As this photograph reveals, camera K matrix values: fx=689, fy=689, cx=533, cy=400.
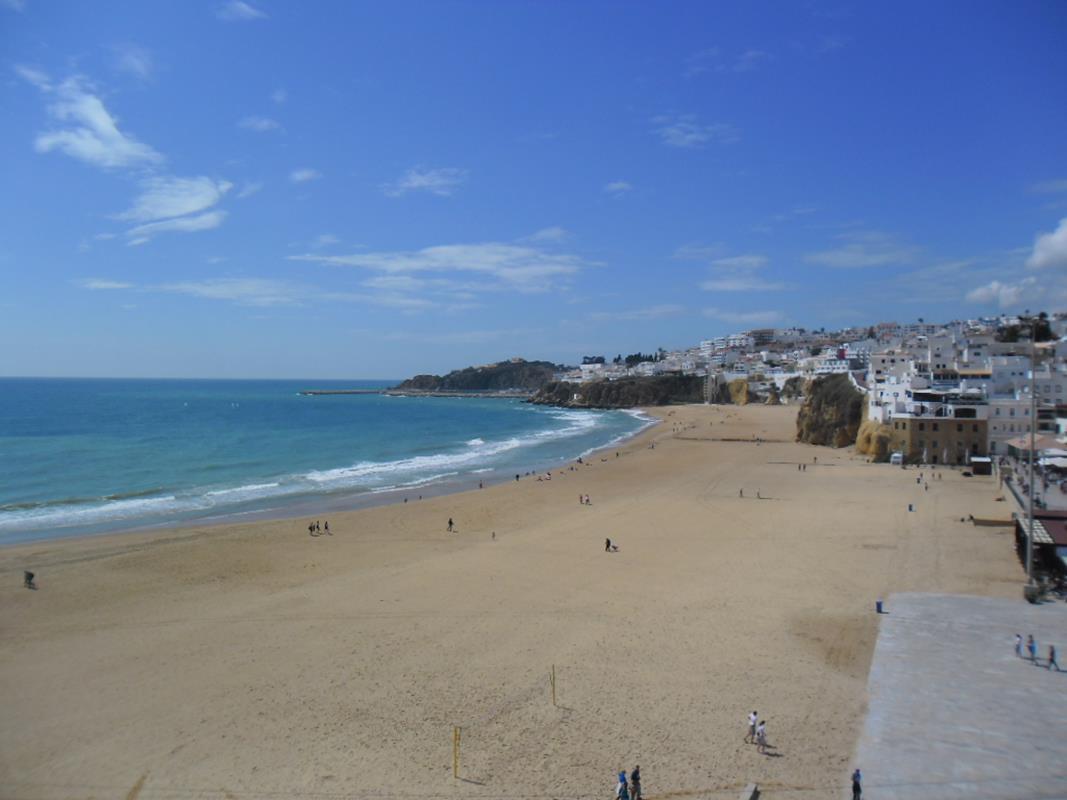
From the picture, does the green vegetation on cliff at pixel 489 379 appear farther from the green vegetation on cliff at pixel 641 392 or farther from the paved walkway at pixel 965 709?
the paved walkway at pixel 965 709

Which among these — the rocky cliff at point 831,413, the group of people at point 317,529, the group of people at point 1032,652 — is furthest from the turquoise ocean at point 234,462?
the group of people at point 1032,652

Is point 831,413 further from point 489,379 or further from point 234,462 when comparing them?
point 489,379

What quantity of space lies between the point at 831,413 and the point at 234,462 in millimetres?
40710

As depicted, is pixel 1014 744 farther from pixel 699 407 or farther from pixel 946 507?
pixel 699 407

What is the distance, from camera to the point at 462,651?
1312 cm

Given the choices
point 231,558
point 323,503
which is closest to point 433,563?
point 231,558

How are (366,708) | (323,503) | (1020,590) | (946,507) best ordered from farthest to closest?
(323,503) < (946,507) < (1020,590) < (366,708)

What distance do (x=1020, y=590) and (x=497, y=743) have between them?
1308cm

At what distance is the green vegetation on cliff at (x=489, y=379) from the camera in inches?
6722

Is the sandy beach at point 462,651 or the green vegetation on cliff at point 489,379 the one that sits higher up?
the green vegetation on cliff at point 489,379

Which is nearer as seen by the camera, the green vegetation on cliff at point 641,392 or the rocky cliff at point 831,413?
the rocky cliff at point 831,413

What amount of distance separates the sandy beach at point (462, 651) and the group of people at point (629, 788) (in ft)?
1.03

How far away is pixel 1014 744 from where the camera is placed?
360 inches

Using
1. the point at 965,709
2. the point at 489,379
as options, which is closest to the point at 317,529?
the point at 965,709
